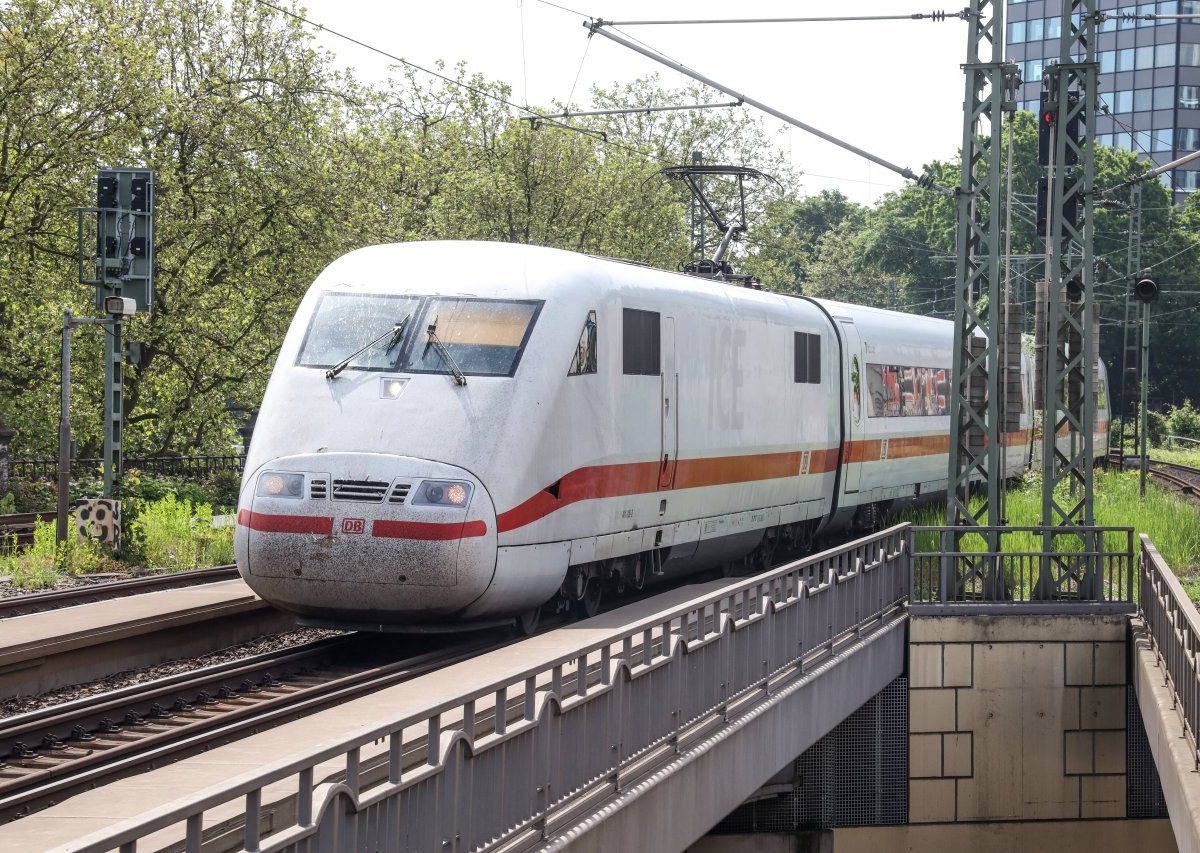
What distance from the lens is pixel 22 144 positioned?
29234mm

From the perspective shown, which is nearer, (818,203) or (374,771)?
(374,771)

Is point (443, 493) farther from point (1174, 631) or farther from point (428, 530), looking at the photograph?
point (1174, 631)

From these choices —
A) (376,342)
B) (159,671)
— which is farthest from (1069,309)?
(159,671)

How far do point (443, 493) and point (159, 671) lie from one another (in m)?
2.81

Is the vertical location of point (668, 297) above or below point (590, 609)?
above

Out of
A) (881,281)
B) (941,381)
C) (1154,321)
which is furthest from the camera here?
(881,281)

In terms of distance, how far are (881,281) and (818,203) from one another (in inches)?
1283

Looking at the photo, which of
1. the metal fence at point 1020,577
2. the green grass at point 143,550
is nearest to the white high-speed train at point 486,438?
the metal fence at point 1020,577

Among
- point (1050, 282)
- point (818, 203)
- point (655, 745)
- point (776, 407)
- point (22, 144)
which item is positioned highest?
point (818, 203)

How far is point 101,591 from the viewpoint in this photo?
15.9 m

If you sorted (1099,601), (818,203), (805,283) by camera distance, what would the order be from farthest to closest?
(818,203) → (805,283) → (1099,601)

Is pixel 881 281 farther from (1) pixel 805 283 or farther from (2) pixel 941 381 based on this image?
(2) pixel 941 381

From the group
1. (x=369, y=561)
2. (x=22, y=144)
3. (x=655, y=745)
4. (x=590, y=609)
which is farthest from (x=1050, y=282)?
(x=22, y=144)

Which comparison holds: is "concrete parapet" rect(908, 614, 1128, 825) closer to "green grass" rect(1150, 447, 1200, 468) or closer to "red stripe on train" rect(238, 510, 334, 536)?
"red stripe on train" rect(238, 510, 334, 536)
